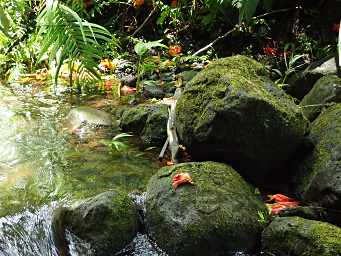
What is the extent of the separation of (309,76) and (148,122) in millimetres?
1633

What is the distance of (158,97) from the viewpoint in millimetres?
5352

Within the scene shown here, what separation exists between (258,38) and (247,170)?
9.62ft

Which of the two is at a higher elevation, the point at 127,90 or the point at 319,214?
the point at 319,214

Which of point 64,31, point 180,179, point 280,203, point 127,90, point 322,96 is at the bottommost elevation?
point 127,90

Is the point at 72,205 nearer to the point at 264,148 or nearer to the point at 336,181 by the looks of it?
the point at 264,148

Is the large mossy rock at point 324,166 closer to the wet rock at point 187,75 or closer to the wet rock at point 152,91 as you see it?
the wet rock at point 187,75

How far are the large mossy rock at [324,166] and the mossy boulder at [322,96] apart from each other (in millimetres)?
228

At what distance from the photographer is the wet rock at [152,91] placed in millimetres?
5379

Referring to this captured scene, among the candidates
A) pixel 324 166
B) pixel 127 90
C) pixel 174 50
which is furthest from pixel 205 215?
pixel 174 50

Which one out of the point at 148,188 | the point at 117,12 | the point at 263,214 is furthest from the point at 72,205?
the point at 117,12

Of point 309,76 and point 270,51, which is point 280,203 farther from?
point 270,51

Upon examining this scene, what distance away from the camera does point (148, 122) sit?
14.4ft

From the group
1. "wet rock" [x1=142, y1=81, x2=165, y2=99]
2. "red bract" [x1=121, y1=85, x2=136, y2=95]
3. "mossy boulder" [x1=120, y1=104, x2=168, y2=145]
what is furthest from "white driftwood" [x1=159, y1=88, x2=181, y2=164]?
"red bract" [x1=121, y1=85, x2=136, y2=95]

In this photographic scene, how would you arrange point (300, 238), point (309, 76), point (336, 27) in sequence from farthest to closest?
point (336, 27) → point (309, 76) → point (300, 238)
